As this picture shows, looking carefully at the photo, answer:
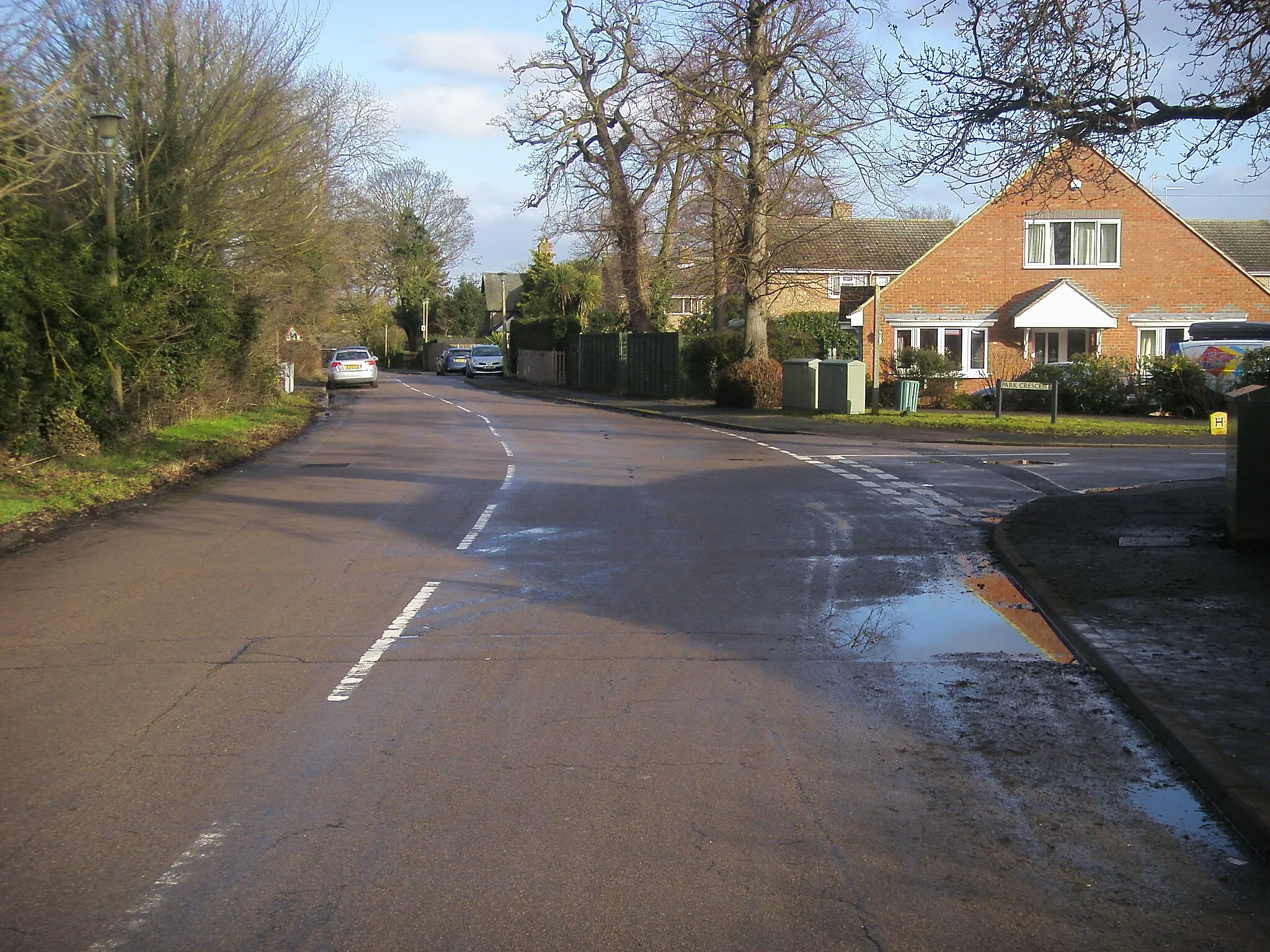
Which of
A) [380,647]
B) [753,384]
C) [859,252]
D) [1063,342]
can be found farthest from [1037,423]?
[859,252]

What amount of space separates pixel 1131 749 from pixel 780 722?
170 centimetres

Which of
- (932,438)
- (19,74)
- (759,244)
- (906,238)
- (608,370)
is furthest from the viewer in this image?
(906,238)

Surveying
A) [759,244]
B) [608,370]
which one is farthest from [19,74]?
[608,370]

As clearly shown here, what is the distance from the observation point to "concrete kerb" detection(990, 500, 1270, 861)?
4.79 meters

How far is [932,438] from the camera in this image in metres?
24.7

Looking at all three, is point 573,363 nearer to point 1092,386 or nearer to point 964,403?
point 964,403

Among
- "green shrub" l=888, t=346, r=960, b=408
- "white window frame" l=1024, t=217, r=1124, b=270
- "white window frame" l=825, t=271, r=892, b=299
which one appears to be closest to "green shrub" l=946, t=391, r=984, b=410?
"green shrub" l=888, t=346, r=960, b=408

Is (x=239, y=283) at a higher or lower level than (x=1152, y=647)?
higher

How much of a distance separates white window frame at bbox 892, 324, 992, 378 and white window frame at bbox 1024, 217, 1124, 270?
2.61 m

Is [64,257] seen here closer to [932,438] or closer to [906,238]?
[932,438]

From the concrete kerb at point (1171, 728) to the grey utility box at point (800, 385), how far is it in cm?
2195

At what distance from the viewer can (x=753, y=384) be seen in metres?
33.5

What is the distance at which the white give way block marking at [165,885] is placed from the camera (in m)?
3.88

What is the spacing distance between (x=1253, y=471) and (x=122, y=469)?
14.1 meters
